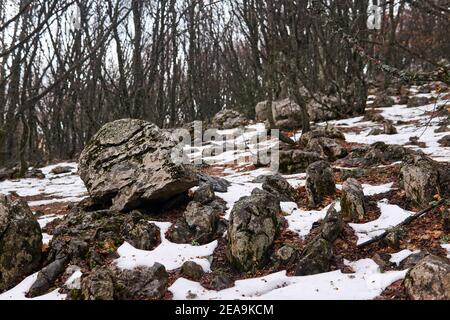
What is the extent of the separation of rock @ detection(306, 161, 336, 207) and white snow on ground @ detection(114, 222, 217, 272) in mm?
2000

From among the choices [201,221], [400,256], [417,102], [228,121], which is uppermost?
[417,102]

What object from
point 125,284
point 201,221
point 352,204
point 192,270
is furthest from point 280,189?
point 125,284

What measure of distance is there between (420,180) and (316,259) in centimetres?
237

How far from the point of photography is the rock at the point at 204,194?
6.54 m

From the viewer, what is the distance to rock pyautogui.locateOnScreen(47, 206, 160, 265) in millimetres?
5184

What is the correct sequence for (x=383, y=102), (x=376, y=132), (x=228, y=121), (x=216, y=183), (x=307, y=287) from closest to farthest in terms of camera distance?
(x=307, y=287)
(x=216, y=183)
(x=376, y=132)
(x=383, y=102)
(x=228, y=121)

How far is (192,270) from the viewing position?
4.75m

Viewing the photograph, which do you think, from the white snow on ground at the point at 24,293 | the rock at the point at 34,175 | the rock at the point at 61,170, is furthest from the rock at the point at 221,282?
the rock at the point at 61,170

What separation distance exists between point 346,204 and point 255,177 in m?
3.12

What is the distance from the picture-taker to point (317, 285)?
418cm

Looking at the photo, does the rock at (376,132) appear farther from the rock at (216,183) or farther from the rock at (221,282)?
the rock at (221,282)

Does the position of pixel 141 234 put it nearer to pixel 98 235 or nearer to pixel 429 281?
pixel 98 235
